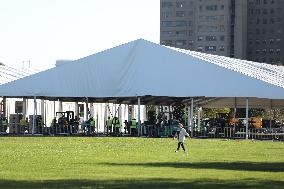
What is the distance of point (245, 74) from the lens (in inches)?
2015

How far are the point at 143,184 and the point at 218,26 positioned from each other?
145269mm

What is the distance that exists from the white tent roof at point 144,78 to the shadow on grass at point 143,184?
32.5 metres

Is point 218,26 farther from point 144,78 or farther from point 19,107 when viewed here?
point 144,78

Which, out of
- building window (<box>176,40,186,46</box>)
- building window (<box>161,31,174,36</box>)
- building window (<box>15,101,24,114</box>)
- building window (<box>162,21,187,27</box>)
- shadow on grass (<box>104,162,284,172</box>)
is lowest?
shadow on grass (<box>104,162,284,172</box>)

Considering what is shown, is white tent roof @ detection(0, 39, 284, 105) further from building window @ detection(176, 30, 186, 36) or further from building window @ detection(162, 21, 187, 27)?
building window @ detection(176, 30, 186, 36)

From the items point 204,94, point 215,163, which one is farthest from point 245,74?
point 215,163

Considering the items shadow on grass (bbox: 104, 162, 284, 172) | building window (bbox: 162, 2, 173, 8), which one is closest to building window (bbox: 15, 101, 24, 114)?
shadow on grass (bbox: 104, 162, 284, 172)

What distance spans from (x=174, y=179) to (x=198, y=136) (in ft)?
114

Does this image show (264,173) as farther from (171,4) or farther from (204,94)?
(171,4)

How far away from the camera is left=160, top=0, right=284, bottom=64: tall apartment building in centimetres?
16175

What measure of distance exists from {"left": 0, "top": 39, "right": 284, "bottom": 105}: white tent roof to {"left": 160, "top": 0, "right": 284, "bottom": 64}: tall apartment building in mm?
105856

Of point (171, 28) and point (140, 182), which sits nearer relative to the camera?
point (140, 182)

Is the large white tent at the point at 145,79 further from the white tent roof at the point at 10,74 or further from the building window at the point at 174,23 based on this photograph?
the building window at the point at 174,23

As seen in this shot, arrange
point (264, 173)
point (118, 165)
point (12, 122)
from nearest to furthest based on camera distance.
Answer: point (264, 173) < point (118, 165) < point (12, 122)
